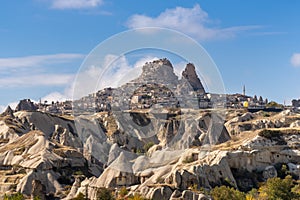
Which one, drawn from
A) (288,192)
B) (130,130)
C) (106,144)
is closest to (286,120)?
(130,130)

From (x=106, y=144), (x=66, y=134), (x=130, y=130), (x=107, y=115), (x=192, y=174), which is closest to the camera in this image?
(x=192, y=174)

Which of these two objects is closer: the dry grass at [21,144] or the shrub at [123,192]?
the shrub at [123,192]

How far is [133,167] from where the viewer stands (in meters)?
53.6

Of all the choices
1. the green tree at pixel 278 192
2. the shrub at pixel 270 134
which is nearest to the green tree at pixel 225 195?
the green tree at pixel 278 192

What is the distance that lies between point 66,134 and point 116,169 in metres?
32.4

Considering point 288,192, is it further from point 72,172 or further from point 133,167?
point 72,172

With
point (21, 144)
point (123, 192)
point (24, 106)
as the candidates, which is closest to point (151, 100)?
point (24, 106)

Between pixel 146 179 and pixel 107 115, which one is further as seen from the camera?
pixel 107 115

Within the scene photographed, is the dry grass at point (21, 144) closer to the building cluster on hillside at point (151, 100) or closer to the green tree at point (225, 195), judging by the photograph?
the building cluster on hillside at point (151, 100)

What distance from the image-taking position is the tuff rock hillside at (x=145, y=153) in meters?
50.7

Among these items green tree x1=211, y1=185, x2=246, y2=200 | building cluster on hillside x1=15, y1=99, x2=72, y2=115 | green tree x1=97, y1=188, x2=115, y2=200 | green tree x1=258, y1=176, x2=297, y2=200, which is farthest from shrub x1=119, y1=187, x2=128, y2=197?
building cluster on hillside x1=15, y1=99, x2=72, y2=115

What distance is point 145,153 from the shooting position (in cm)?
6950

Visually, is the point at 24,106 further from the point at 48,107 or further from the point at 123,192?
the point at 123,192

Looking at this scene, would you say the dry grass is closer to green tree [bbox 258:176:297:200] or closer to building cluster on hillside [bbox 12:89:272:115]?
building cluster on hillside [bbox 12:89:272:115]
